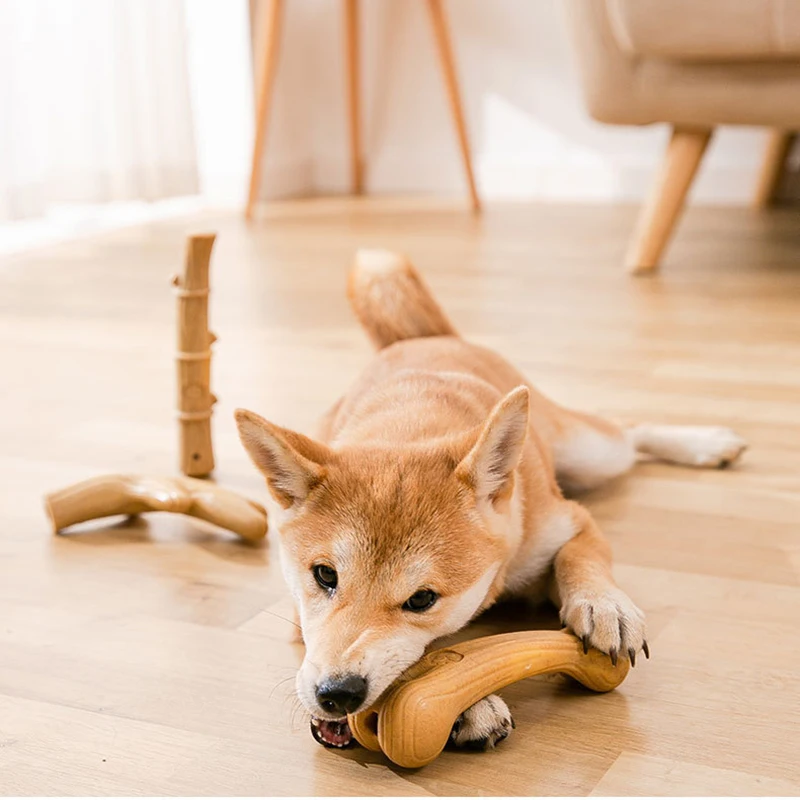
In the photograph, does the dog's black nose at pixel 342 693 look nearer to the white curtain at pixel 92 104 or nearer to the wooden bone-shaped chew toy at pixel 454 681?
the wooden bone-shaped chew toy at pixel 454 681

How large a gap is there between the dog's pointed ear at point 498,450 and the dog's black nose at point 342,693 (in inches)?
9.3

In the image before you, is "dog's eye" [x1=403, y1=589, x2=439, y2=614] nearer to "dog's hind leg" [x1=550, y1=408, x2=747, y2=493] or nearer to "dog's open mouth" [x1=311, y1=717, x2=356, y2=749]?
"dog's open mouth" [x1=311, y1=717, x2=356, y2=749]

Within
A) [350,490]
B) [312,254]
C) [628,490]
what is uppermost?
[350,490]

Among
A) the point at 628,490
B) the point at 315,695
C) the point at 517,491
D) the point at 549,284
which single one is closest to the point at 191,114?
the point at 549,284

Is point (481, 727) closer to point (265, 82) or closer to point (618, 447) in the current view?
point (618, 447)

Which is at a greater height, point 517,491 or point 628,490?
point 517,491

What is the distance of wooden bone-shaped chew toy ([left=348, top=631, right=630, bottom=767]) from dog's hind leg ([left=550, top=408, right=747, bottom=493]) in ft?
1.76

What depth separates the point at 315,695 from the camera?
986 millimetres

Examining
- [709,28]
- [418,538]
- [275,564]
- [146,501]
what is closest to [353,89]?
[709,28]

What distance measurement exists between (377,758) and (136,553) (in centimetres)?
61

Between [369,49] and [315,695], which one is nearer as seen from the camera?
[315,695]

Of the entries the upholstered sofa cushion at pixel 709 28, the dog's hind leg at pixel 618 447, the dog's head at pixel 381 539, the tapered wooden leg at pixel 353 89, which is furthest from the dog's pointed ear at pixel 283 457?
the tapered wooden leg at pixel 353 89

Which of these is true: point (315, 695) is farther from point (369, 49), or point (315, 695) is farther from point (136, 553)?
point (369, 49)

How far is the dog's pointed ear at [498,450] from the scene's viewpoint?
111cm
